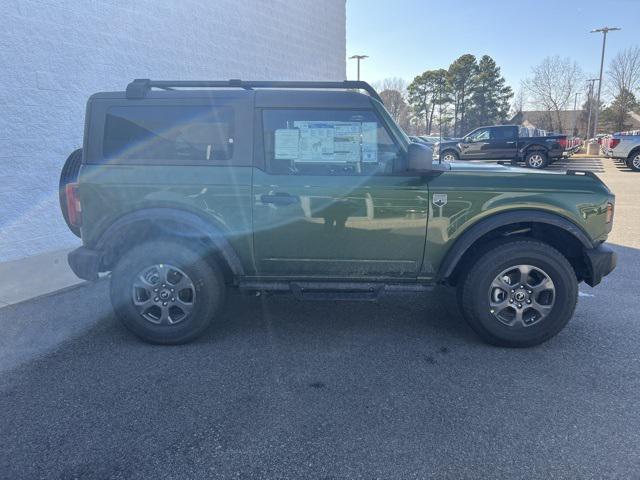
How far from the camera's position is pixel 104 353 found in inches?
138

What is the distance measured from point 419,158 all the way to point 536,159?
1707cm

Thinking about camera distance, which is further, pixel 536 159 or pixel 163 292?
pixel 536 159

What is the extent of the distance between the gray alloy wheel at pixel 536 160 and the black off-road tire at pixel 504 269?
16.3 m

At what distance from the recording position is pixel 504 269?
3.45 metres

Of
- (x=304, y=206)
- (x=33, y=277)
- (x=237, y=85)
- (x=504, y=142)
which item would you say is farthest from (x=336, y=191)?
(x=504, y=142)

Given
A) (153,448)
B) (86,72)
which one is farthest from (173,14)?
(153,448)

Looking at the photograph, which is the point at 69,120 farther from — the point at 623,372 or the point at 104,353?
the point at 623,372

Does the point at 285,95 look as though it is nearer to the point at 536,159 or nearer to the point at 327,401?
the point at 327,401

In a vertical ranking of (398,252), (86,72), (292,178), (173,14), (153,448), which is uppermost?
(173,14)

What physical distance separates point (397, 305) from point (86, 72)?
5483mm

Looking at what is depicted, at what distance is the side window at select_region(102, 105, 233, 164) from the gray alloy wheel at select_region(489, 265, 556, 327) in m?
2.35

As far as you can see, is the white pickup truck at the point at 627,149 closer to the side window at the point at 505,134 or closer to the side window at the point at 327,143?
the side window at the point at 505,134

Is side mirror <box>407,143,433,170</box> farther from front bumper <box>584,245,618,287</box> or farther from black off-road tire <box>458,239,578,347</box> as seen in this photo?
front bumper <box>584,245,618,287</box>

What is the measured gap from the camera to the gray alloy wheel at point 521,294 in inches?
137
